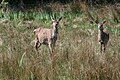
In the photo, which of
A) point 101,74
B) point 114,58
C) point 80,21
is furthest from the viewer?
point 80,21

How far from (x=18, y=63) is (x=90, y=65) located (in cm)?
105

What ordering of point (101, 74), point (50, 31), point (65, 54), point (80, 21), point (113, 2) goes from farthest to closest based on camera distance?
point (113, 2) < point (80, 21) < point (50, 31) < point (65, 54) < point (101, 74)

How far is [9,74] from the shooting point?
5473mm

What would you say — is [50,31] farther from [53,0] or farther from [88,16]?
[53,0]

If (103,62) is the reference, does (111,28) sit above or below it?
below

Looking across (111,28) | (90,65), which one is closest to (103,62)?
(90,65)

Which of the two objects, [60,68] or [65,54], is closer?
[60,68]

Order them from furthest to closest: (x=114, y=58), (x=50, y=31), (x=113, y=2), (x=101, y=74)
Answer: (x=113, y=2) → (x=50, y=31) → (x=114, y=58) → (x=101, y=74)

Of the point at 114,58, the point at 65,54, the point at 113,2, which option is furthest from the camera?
the point at 113,2

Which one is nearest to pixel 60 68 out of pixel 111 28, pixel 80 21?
pixel 111 28

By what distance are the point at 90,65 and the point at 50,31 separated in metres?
4.64

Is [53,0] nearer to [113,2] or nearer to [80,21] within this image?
[113,2]

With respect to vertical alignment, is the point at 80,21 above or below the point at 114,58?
below

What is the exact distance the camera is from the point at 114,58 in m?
5.62
